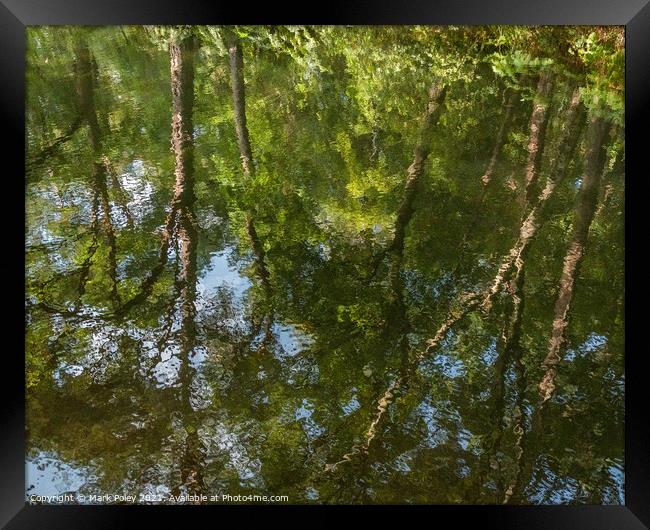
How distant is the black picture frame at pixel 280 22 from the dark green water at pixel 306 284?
0.31 feet

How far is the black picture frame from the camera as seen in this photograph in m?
2.94

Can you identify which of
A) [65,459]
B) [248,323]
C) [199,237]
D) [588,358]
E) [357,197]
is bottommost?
[65,459]

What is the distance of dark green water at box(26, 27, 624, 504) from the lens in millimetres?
3117

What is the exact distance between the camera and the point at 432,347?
127 inches

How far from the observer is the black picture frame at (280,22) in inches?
116

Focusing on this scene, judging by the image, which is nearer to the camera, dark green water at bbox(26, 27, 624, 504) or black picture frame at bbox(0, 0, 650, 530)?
black picture frame at bbox(0, 0, 650, 530)

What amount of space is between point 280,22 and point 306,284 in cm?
161

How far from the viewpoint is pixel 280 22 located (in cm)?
300

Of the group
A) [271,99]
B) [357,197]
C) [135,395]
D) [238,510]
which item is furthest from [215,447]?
[271,99]

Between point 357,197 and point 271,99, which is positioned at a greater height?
point 271,99

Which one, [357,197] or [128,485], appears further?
[357,197]

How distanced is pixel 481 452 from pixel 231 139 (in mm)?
2599

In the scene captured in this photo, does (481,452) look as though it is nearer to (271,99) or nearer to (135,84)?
(271,99)

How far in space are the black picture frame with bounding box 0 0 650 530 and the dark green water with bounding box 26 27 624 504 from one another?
10 centimetres
